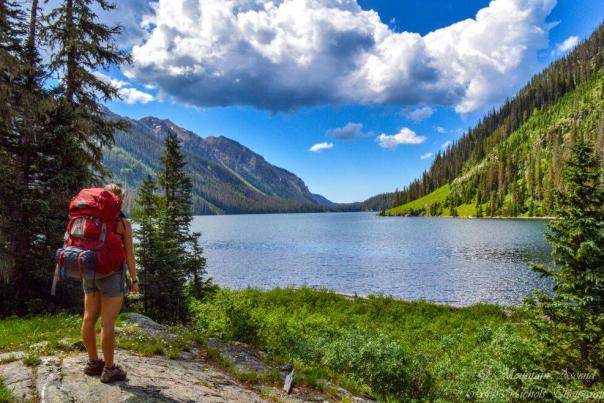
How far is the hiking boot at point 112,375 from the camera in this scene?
6422 millimetres

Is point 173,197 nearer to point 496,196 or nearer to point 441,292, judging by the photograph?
point 441,292

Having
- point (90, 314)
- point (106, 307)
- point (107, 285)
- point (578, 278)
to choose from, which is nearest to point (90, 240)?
point (107, 285)

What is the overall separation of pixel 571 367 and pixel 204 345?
1182 cm

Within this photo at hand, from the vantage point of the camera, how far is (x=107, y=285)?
6.30 metres

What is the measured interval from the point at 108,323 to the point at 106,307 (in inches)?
12.7

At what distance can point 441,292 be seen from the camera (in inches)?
1533

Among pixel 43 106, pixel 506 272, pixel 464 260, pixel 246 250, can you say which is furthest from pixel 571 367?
pixel 246 250

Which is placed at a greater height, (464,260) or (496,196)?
(496,196)

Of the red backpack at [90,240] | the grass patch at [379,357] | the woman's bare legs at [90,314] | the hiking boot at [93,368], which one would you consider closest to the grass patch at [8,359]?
the hiking boot at [93,368]

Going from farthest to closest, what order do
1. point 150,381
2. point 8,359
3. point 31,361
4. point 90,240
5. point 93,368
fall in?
1. point 8,359
2. point 31,361
3. point 150,381
4. point 93,368
5. point 90,240

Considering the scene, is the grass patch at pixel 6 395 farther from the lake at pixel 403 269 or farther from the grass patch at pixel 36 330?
the lake at pixel 403 269

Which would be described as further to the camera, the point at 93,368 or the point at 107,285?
the point at 93,368

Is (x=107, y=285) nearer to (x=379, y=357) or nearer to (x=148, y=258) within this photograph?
(x=379, y=357)

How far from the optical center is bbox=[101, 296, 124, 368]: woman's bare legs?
6.32 m
